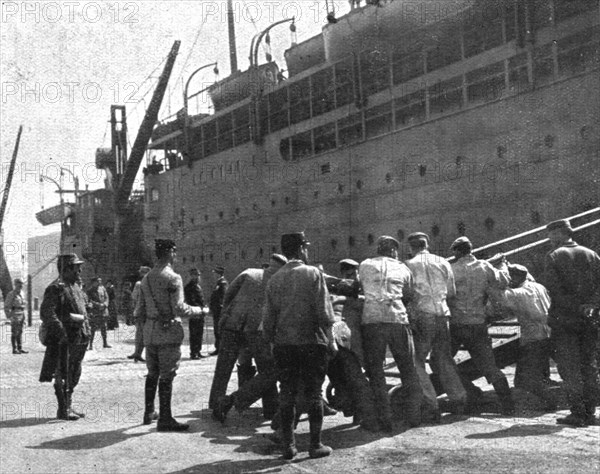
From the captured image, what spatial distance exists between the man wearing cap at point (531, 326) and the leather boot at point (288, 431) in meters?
2.69

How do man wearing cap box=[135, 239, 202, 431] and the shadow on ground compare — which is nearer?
the shadow on ground

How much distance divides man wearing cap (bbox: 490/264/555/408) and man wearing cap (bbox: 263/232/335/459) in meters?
2.33

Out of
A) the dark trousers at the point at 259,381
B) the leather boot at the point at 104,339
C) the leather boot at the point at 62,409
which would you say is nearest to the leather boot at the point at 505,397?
the dark trousers at the point at 259,381

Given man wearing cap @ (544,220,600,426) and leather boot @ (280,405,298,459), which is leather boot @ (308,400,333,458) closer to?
leather boot @ (280,405,298,459)

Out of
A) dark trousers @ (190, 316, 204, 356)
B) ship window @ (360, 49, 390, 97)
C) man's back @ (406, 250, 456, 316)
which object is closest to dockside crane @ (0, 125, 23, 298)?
ship window @ (360, 49, 390, 97)

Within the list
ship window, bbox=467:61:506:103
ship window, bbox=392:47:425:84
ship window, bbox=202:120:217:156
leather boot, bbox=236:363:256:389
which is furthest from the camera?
ship window, bbox=202:120:217:156

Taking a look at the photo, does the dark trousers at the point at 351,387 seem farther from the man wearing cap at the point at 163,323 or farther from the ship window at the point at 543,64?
the ship window at the point at 543,64

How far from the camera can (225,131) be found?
109 ft

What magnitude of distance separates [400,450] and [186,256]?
28.6 m

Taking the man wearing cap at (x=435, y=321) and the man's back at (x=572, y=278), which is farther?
the man wearing cap at (x=435, y=321)

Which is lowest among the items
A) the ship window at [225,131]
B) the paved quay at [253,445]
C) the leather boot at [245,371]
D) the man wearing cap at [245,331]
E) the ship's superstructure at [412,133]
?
the paved quay at [253,445]

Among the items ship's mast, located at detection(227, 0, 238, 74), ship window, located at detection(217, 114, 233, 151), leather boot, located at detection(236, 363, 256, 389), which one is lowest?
leather boot, located at detection(236, 363, 256, 389)

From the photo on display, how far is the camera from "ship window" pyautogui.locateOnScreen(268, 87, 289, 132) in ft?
93.1

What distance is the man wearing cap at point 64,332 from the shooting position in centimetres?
766
